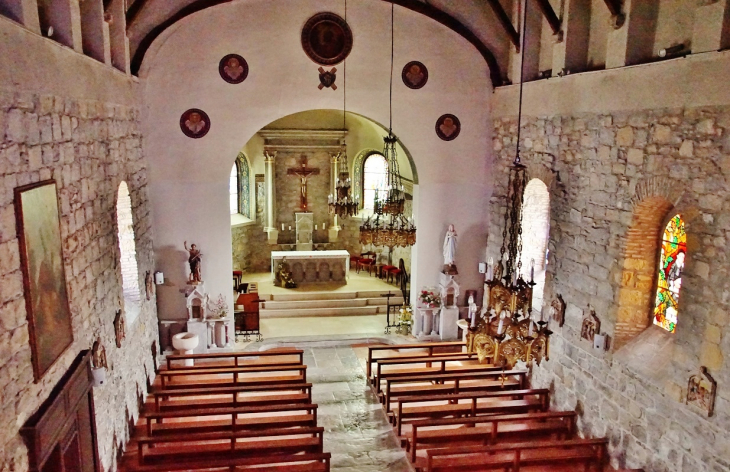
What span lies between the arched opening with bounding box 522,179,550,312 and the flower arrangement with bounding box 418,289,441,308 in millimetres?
2445

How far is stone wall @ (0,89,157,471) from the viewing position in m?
5.45

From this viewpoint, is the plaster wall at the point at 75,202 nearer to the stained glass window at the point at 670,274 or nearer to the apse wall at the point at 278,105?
the apse wall at the point at 278,105

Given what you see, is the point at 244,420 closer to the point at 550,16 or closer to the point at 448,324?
the point at 448,324

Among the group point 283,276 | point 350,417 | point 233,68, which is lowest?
point 350,417

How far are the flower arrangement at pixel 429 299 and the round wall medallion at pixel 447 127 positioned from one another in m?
3.73

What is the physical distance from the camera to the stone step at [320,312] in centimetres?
1648

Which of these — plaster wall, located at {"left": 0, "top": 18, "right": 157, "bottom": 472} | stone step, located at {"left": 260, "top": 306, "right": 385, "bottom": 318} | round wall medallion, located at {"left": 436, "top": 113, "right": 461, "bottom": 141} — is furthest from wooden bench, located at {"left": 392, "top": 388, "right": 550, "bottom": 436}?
stone step, located at {"left": 260, "top": 306, "right": 385, "bottom": 318}

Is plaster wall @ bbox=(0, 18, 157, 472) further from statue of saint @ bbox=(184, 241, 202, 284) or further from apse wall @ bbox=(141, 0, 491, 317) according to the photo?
statue of saint @ bbox=(184, 241, 202, 284)

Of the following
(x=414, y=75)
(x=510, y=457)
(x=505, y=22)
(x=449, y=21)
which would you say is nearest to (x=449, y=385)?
(x=510, y=457)

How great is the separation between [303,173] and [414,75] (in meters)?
7.38

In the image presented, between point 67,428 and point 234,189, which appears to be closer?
point 67,428

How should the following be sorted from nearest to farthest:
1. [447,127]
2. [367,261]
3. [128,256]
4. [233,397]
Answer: [233,397]
[128,256]
[447,127]
[367,261]

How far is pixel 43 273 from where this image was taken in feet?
20.4

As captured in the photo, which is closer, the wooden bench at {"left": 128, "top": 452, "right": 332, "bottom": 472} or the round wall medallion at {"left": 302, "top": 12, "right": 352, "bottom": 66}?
the wooden bench at {"left": 128, "top": 452, "right": 332, "bottom": 472}
